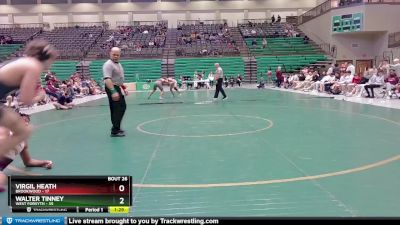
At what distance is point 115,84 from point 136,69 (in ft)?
80.7

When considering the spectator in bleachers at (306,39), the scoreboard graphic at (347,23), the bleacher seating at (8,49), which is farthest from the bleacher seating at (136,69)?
the scoreboard graphic at (347,23)

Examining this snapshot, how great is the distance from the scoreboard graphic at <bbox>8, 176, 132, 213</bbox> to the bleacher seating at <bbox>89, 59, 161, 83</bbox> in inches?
1093

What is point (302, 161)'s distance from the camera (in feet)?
16.6

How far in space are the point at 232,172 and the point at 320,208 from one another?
1432mm

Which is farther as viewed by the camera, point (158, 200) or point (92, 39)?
point (92, 39)

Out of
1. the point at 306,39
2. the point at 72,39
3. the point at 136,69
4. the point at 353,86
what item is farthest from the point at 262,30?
the point at 353,86

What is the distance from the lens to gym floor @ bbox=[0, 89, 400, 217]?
3508 mm

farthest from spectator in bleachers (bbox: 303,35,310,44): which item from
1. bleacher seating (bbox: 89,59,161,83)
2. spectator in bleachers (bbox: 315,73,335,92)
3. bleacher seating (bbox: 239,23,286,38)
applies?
spectator in bleachers (bbox: 315,73,335,92)

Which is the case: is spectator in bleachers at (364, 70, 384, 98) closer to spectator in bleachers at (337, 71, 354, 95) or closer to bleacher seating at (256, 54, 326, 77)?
spectator in bleachers at (337, 71, 354, 95)

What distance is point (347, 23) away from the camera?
2848 cm

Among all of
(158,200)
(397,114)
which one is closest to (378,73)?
(397,114)

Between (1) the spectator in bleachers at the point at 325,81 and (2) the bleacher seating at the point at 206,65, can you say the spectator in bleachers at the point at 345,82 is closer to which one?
(1) the spectator in bleachers at the point at 325,81

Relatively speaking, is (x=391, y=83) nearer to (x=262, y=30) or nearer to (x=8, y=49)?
(x=262, y=30)

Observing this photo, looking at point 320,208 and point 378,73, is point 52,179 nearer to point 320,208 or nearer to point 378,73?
point 320,208
